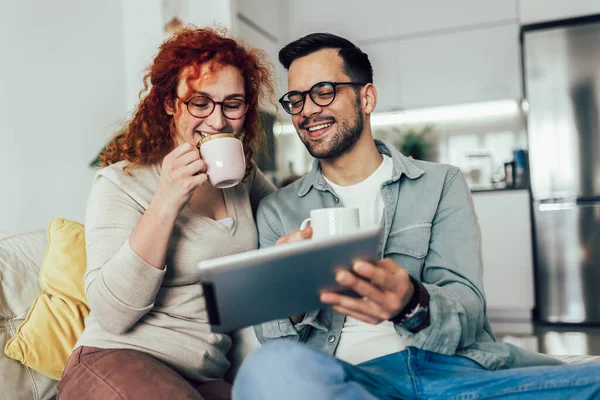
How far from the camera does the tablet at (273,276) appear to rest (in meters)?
0.71

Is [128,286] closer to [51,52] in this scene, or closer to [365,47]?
[51,52]

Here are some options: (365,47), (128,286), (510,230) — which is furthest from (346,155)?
(365,47)

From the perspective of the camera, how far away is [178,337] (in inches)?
49.5

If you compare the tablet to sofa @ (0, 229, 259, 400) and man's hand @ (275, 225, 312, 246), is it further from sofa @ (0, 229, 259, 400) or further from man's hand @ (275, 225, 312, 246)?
sofa @ (0, 229, 259, 400)

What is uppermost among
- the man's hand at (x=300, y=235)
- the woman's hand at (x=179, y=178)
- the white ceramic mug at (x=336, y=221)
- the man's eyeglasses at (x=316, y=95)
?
the man's eyeglasses at (x=316, y=95)

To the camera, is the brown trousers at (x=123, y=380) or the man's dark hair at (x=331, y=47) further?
the man's dark hair at (x=331, y=47)

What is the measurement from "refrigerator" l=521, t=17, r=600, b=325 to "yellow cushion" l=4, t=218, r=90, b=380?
323cm

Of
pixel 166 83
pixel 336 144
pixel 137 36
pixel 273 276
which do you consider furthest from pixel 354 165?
pixel 137 36

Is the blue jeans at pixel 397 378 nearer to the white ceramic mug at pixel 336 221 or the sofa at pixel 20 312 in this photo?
the white ceramic mug at pixel 336 221

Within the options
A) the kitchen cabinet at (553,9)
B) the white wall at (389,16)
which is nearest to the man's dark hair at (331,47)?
the kitchen cabinet at (553,9)

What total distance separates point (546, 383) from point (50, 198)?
7.51 feet

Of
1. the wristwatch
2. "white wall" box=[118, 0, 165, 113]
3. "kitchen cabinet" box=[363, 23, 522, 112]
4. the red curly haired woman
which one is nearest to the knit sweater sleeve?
the red curly haired woman

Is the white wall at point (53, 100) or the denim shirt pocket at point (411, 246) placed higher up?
the white wall at point (53, 100)

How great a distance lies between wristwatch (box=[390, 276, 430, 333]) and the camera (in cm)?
96
